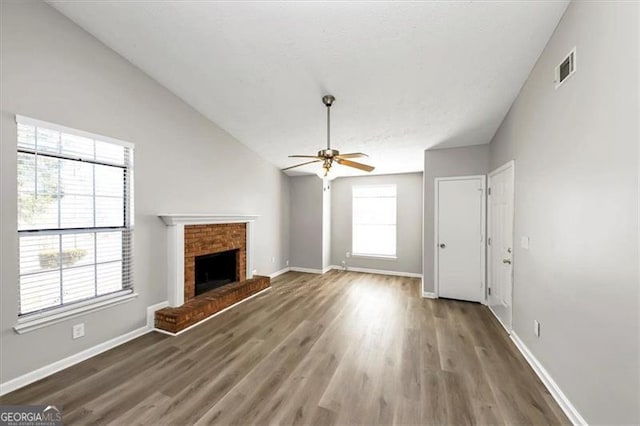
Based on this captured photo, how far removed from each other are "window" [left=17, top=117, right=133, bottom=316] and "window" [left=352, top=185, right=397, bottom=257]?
4.69m

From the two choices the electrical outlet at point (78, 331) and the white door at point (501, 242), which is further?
the white door at point (501, 242)

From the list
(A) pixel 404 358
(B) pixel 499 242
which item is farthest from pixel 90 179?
(B) pixel 499 242

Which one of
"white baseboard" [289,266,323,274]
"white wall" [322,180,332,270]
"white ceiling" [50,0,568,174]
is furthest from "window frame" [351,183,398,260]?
"white ceiling" [50,0,568,174]

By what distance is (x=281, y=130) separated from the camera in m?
4.08

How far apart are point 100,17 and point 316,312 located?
13.6ft

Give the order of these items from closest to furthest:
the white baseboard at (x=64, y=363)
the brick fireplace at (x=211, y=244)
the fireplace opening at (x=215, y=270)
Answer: the white baseboard at (x=64, y=363)
the brick fireplace at (x=211, y=244)
the fireplace opening at (x=215, y=270)

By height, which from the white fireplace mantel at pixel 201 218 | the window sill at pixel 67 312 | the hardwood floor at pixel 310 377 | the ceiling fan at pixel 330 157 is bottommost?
the hardwood floor at pixel 310 377

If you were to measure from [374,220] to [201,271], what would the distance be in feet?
13.2

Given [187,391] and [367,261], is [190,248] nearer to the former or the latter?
[187,391]

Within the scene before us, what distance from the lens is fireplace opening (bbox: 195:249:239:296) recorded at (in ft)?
13.0

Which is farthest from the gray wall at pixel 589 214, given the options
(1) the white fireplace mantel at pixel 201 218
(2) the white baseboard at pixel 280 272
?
(2) the white baseboard at pixel 280 272

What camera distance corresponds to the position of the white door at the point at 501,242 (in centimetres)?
307

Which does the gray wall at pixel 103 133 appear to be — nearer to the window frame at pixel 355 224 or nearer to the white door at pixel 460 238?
the window frame at pixel 355 224

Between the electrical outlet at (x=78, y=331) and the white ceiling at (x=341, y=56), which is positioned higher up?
the white ceiling at (x=341, y=56)
